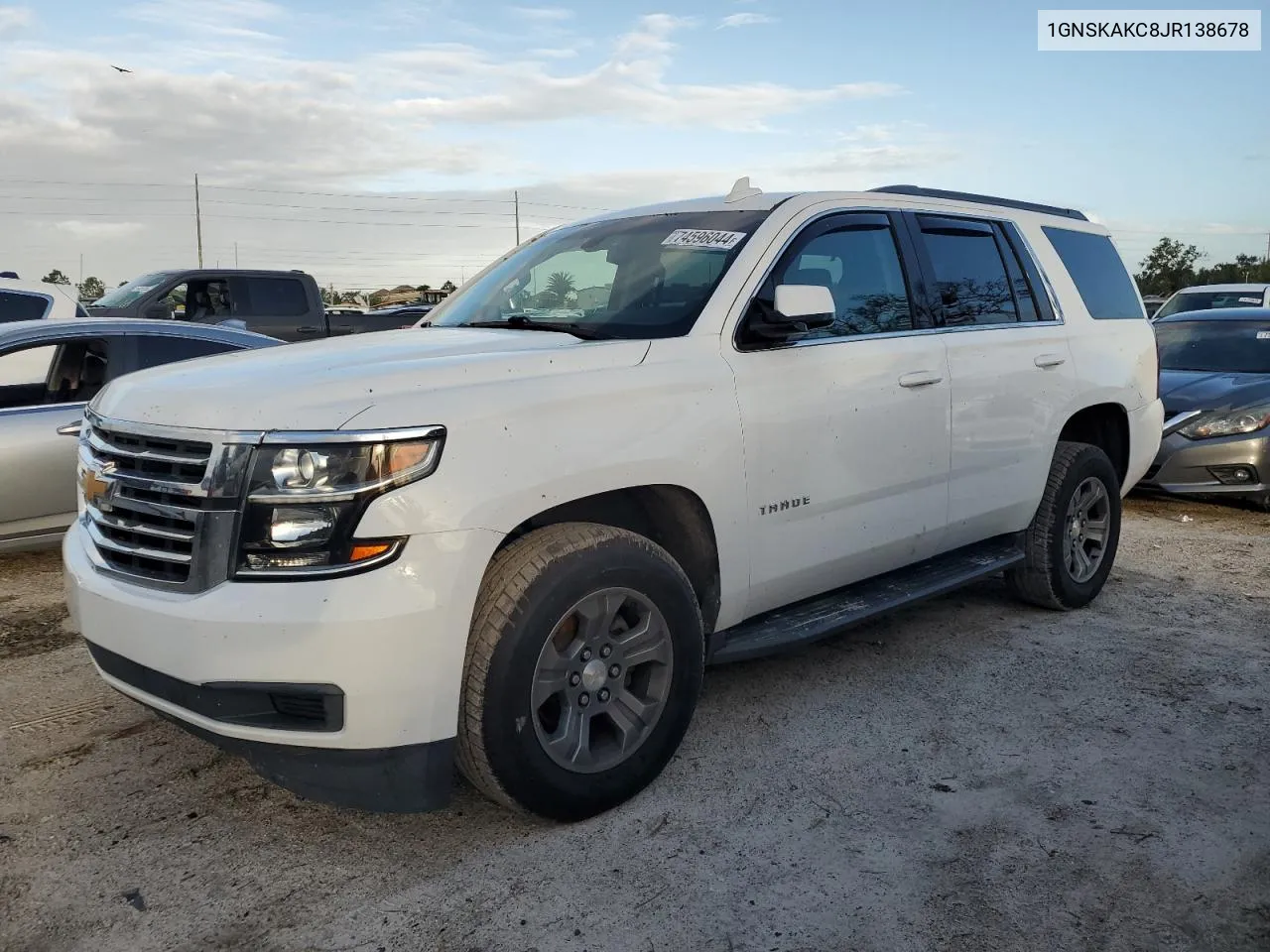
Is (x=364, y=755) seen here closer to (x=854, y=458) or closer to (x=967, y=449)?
(x=854, y=458)

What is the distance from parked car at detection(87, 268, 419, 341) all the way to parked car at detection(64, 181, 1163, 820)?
31.3 feet

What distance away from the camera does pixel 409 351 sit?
3.31 metres

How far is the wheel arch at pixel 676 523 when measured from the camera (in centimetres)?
335

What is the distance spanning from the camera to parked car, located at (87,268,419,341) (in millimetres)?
12859

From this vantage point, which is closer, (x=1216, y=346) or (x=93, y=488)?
(x=93, y=488)

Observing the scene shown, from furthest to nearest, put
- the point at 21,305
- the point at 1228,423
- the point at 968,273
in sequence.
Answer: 1. the point at 21,305
2. the point at 1228,423
3. the point at 968,273

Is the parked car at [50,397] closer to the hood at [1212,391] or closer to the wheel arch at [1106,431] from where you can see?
the wheel arch at [1106,431]

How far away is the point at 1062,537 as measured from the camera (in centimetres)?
514

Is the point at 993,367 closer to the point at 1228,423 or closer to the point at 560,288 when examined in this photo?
the point at 560,288

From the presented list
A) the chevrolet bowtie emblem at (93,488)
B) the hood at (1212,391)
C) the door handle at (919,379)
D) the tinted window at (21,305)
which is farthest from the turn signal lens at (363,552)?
the tinted window at (21,305)

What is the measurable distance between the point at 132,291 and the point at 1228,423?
39.2 feet

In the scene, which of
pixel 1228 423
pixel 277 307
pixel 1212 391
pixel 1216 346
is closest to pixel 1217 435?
pixel 1228 423

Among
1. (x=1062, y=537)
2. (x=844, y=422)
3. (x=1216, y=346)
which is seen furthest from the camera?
(x=1216, y=346)

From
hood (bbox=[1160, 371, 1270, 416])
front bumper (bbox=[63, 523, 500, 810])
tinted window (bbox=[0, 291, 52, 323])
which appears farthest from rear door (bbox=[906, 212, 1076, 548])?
tinted window (bbox=[0, 291, 52, 323])
